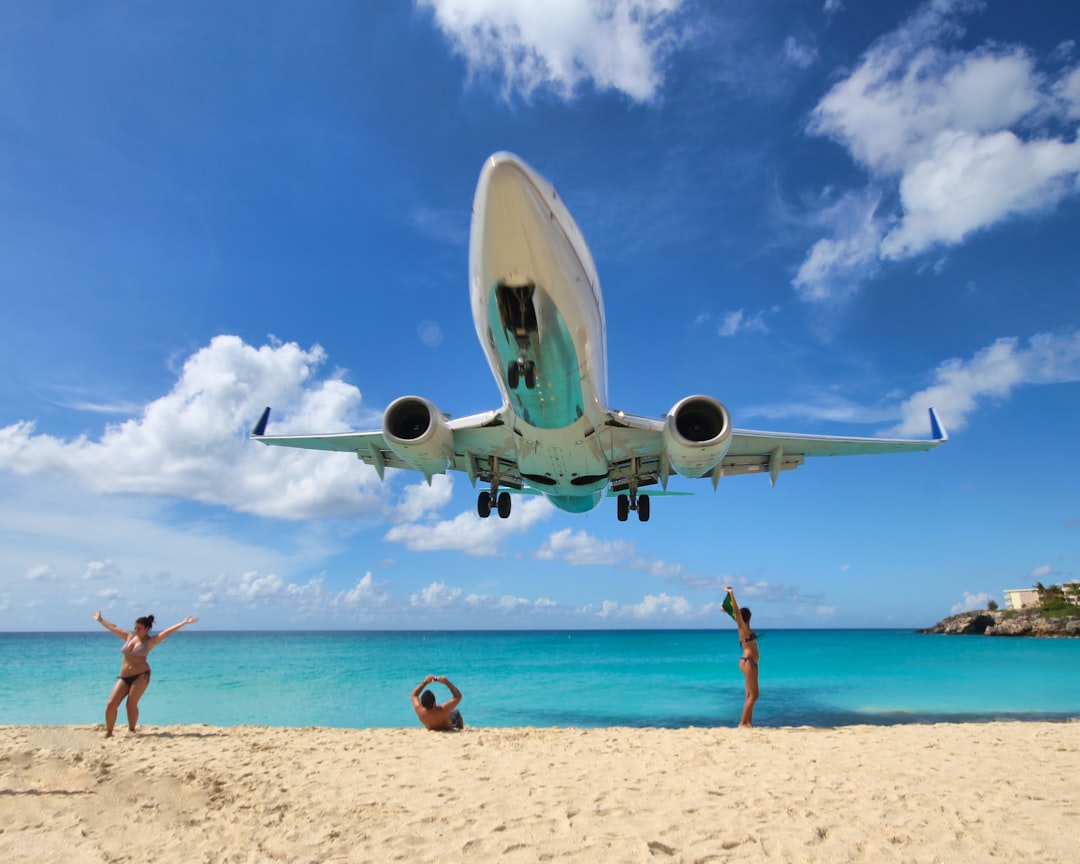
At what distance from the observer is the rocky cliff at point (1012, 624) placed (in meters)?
78.1

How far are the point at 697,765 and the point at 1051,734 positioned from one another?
27.0 feet

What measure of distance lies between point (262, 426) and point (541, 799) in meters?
12.5

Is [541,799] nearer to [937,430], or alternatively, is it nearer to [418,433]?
[418,433]

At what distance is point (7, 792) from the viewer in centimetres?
631

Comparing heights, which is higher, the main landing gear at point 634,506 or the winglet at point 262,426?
the winglet at point 262,426

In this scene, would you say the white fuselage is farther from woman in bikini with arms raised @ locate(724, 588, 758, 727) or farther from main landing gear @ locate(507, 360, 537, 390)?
woman in bikini with arms raised @ locate(724, 588, 758, 727)

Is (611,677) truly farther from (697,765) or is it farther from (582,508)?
(697,765)

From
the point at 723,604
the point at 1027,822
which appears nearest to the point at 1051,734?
the point at 723,604

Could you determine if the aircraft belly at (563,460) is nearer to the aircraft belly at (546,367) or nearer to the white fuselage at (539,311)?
the white fuselage at (539,311)

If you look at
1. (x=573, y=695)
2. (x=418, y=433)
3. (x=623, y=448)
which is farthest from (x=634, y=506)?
(x=573, y=695)

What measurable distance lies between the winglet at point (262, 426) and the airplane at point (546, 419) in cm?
3

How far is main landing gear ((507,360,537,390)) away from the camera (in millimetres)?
9656

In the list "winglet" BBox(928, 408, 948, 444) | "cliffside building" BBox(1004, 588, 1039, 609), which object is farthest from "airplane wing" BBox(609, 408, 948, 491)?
"cliffside building" BBox(1004, 588, 1039, 609)

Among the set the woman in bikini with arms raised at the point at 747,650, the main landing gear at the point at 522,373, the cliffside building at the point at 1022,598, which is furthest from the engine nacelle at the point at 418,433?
the cliffside building at the point at 1022,598
